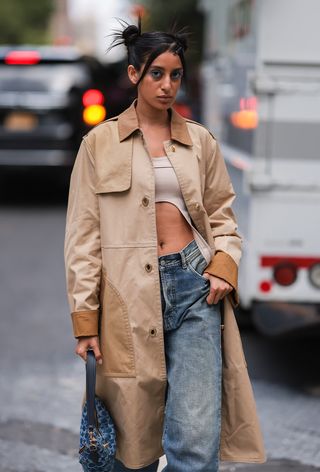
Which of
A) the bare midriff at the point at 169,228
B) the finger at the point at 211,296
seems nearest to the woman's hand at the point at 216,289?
the finger at the point at 211,296

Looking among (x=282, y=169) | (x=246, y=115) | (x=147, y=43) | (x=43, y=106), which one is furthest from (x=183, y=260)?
(x=43, y=106)

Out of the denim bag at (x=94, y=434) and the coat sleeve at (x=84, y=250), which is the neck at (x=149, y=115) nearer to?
the coat sleeve at (x=84, y=250)

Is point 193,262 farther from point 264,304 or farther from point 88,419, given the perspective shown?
Answer: point 264,304

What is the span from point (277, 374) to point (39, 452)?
6.13 ft

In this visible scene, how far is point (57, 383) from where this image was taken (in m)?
5.99

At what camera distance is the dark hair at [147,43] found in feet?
11.1

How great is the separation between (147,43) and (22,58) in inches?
381

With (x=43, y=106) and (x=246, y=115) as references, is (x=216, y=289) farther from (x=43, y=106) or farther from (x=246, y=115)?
(x=43, y=106)

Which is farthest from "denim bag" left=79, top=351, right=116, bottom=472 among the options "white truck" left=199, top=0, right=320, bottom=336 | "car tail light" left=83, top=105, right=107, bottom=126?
"car tail light" left=83, top=105, right=107, bottom=126

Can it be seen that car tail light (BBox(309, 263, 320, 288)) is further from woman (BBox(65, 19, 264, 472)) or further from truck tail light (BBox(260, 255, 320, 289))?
woman (BBox(65, 19, 264, 472))

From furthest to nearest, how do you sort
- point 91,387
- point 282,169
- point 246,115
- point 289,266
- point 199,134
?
1. point 246,115
2. point 289,266
3. point 282,169
4. point 199,134
5. point 91,387

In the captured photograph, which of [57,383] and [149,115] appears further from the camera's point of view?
[57,383]

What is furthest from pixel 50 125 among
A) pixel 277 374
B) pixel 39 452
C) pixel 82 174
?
pixel 82 174

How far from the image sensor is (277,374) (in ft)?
20.1
